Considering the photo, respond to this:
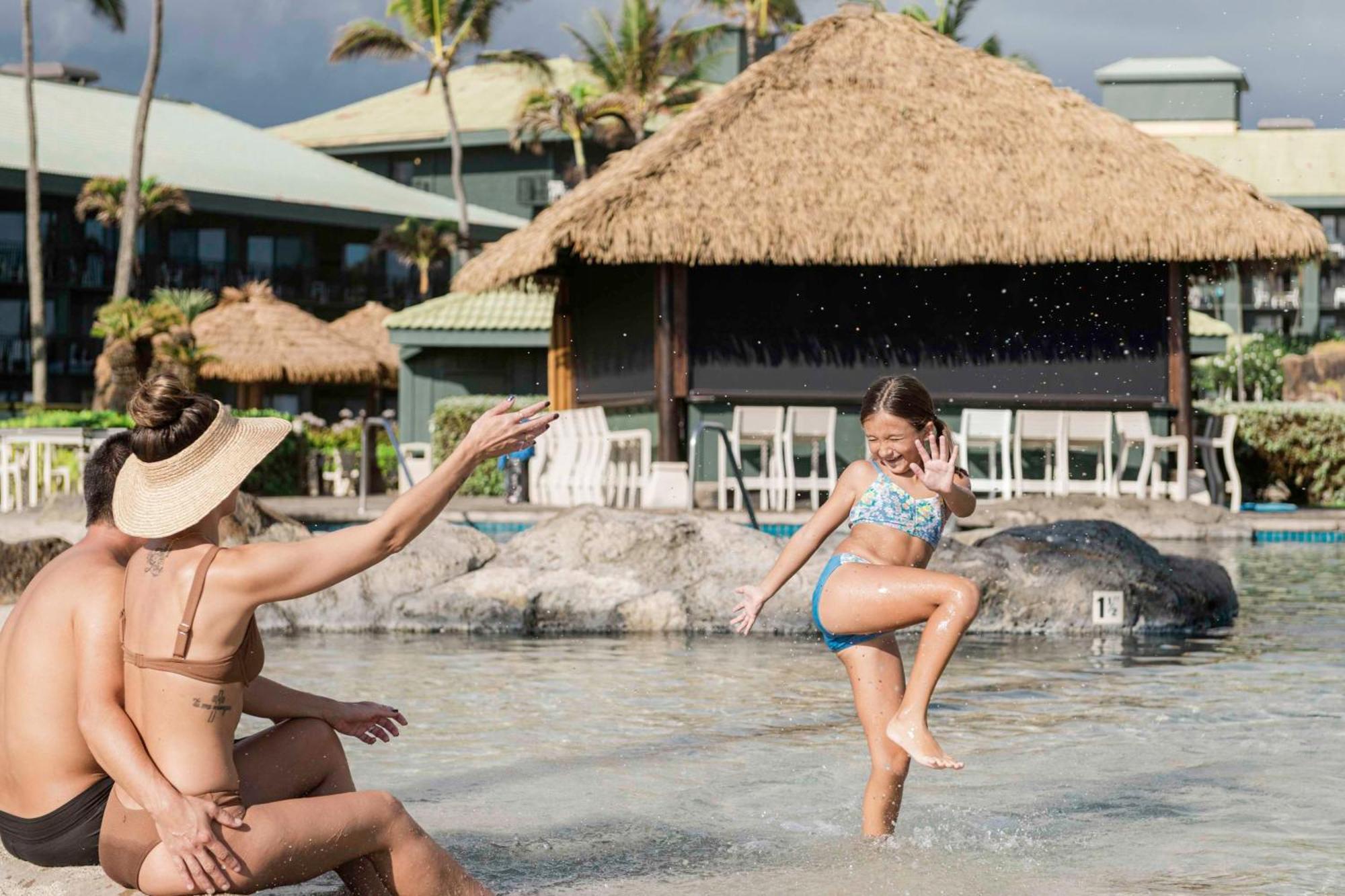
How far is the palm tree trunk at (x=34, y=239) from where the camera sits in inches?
1179

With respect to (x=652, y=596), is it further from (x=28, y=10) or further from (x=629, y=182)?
(x=28, y=10)

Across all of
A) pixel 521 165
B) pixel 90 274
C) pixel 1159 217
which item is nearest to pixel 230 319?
Answer: pixel 90 274

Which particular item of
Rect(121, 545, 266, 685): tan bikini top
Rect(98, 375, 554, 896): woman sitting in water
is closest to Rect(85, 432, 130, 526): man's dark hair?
Rect(98, 375, 554, 896): woman sitting in water

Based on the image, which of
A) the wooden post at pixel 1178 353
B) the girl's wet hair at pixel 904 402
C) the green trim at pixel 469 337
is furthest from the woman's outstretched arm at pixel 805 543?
the green trim at pixel 469 337

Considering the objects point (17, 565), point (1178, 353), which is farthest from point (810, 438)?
point (17, 565)

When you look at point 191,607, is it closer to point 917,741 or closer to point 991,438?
point 917,741

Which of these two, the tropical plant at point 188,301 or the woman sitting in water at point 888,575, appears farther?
the tropical plant at point 188,301

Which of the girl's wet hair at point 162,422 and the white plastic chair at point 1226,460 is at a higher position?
the girl's wet hair at point 162,422

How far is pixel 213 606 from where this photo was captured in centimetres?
307

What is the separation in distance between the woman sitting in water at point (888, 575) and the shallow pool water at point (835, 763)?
40cm

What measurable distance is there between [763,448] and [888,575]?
13.0m

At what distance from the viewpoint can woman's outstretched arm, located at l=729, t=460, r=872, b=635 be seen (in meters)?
4.44

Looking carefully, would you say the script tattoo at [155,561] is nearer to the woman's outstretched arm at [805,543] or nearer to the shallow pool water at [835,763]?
the shallow pool water at [835,763]

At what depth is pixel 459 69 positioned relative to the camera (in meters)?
51.3
